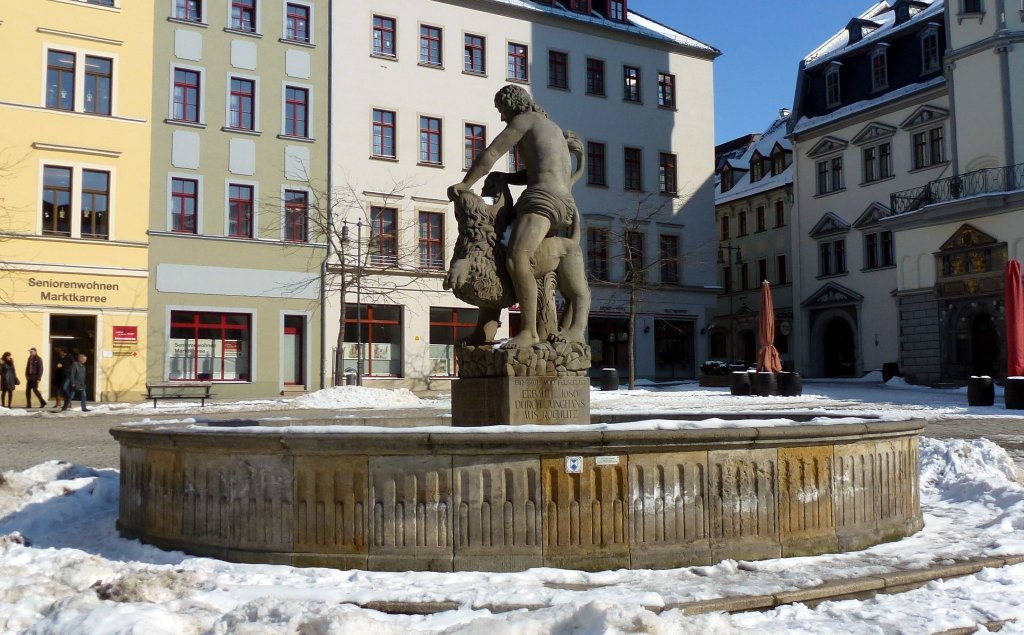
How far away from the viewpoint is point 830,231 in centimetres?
4494

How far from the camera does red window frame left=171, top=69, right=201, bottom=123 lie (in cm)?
3056

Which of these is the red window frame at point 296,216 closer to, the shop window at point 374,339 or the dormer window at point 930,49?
the shop window at point 374,339

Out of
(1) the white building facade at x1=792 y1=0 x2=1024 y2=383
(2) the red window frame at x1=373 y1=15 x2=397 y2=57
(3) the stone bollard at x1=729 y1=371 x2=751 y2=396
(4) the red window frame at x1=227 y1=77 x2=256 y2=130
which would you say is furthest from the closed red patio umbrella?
(4) the red window frame at x1=227 y1=77 x2=256 y2=130

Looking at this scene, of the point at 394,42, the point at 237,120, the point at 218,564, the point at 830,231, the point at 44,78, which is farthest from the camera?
the point at 830,231

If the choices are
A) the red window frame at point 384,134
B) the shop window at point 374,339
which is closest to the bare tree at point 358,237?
the shop window at point 374,339

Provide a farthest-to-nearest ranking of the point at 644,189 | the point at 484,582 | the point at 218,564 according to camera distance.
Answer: the point at 644,189
the point at 218,564
the point at 484,582

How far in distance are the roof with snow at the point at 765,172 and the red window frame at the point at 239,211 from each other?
2898cm

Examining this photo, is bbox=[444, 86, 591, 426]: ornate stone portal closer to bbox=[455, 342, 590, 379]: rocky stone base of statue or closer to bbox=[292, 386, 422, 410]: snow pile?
bbox=[455, 342, 590, 379]: rocky stone base of statue

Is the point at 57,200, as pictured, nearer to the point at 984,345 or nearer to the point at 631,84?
the point at 631,84

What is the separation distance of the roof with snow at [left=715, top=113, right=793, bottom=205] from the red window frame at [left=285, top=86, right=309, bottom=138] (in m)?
26.6

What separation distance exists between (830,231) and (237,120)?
26.6 metres

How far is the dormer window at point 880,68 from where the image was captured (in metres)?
42.4

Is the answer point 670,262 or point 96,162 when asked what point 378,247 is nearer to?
point 96,162

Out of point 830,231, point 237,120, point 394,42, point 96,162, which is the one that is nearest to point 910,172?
point 830,231
